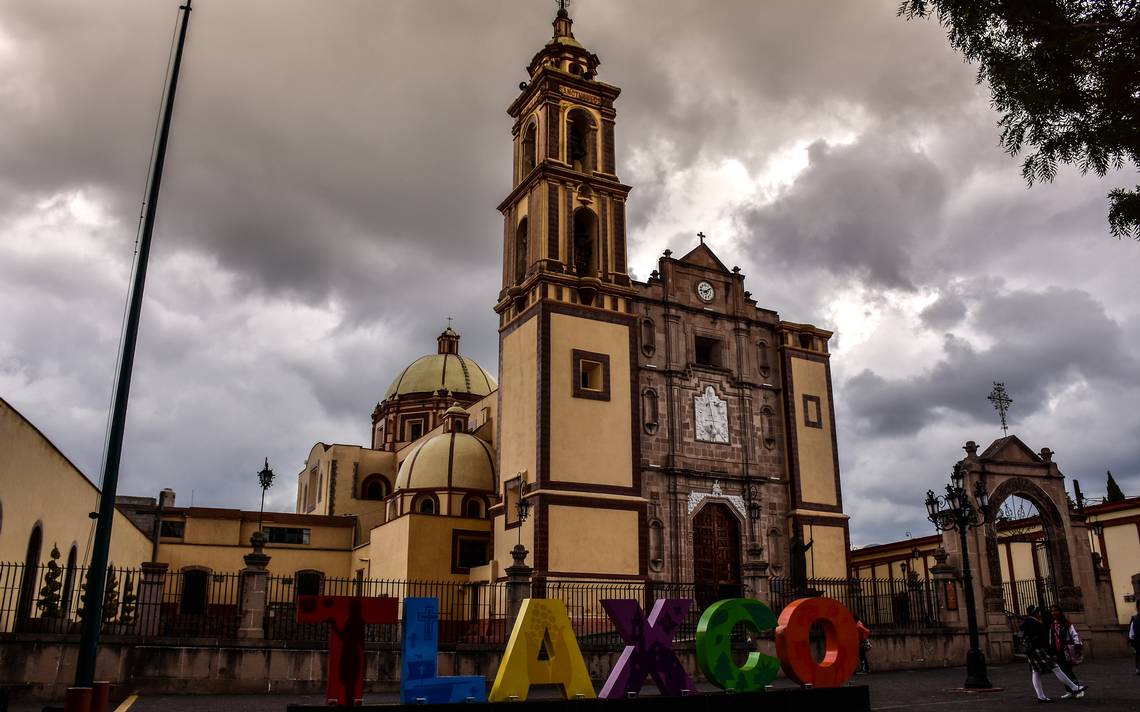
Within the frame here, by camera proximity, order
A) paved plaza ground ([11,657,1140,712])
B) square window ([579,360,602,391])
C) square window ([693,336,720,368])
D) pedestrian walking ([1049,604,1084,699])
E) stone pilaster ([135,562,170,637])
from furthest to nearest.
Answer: square window ([693,336,720,368])
square window ([579,360,602,391])
stone pilaster ([135,562,170,637])
pedestrian walking ([1049,604,1084,699])
paved plaza ground ([11,657,1140,712])

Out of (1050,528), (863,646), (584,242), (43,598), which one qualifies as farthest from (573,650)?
(1050,528)

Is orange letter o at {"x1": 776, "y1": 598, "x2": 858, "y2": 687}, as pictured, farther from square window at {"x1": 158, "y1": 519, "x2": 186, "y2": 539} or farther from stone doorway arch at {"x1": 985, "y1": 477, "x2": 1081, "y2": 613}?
square window at {"x1": 158, "y1": 519, "x2": 186, "y2": 539}

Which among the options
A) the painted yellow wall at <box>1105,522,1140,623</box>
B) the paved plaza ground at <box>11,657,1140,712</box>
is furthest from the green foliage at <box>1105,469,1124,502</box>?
the paved plaza ground at <box>11,657,1140,712</box>

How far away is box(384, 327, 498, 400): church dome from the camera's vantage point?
5716 centimetres

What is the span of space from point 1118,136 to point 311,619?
1223 cm

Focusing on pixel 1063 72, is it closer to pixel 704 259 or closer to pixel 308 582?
pixel 704 259

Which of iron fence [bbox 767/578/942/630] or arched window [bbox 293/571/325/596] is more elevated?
arched window [bbox 293/571/325/596]

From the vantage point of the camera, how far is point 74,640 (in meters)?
16.8

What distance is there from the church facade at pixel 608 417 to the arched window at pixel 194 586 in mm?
9249

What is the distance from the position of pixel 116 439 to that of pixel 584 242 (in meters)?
26.2

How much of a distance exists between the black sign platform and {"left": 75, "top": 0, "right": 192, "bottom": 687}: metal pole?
8.62 ft

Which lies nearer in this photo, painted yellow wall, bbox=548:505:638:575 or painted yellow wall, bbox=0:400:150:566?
painted yellow wall, bbox=0:400:150:566

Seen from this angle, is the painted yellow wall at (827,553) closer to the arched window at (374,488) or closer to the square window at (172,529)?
the arched window at (374,488)

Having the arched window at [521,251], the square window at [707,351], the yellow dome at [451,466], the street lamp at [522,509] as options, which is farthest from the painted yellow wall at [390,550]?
the square window at [707,351]
